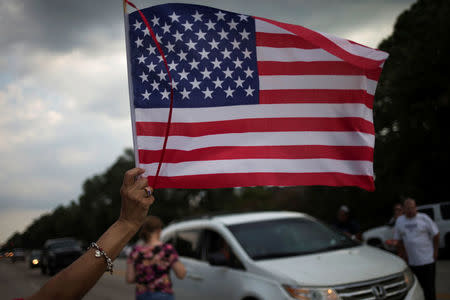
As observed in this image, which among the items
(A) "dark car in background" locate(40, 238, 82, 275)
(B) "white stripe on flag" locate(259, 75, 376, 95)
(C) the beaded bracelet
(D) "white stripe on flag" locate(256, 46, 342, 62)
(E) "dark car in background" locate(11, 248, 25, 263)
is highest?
(D) "white stripe on flag" locate(256, 46, 342, 62)

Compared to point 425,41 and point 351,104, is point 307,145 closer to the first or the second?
point 351,104

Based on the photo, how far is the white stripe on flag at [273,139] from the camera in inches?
132

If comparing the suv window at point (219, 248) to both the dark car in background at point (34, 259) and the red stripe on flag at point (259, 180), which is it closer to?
the red stripe on flag at point (259, 180)

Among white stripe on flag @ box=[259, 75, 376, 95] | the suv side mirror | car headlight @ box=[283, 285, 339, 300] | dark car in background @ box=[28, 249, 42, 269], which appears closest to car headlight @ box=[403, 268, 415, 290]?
car headlight @ box=[283, 285, 339, 300]

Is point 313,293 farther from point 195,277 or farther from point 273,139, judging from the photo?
point 195,277

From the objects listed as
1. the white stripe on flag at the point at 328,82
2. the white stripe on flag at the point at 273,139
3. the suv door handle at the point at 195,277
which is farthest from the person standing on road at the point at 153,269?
the white stripe on flag at the point at 328,82

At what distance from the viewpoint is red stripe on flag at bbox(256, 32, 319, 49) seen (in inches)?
142

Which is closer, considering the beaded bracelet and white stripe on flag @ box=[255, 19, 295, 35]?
the beaded bracelet

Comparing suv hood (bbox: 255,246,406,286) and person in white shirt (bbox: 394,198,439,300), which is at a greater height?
suv hood (bbox: 255,246,406,286)

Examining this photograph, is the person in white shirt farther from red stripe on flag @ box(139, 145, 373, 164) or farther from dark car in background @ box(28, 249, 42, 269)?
dark car in background @ box(28, 249, 42, 269)

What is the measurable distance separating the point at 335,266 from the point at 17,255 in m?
3.80

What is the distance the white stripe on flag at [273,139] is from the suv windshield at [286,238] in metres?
2.44

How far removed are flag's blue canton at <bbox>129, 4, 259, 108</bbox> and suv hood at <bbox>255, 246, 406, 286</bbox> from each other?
2.26 m

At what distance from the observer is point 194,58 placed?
3.43 meters
